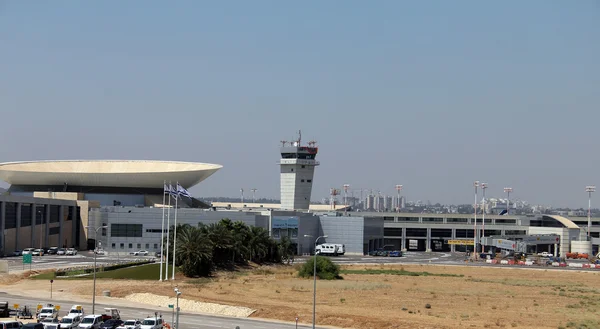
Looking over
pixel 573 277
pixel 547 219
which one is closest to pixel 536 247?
pixel 547 219

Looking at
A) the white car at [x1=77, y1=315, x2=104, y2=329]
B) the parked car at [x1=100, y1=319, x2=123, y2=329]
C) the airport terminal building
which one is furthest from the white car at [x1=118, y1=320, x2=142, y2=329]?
the airport terminal building

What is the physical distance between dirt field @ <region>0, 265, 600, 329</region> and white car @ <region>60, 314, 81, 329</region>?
15.3 metres

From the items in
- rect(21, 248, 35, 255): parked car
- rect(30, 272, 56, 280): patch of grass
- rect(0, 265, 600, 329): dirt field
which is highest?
rect(21, 248, 35, 255): parked car

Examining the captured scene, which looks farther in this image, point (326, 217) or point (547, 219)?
point (547, 219)

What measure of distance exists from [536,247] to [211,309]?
115678 millimetres

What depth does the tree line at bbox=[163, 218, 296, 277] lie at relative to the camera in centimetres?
9712

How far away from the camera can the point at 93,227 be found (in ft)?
470

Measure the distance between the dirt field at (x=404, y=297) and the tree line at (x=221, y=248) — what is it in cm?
291

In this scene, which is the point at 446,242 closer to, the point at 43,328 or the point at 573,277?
the point at 573,277

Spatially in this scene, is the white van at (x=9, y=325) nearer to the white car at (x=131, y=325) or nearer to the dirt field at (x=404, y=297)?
the white car at (x=131, y=325)

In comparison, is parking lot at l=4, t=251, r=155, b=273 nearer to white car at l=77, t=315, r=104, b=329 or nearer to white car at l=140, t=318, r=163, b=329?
white car at l=77, t=315, r=104, b=329

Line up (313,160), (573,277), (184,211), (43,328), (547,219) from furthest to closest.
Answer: (547,219)
(313,160)
(184,211)
(573,277)
(43,328)

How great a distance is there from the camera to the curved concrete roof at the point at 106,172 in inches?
6014

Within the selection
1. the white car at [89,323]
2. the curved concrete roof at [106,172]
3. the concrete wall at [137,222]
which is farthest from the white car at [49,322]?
the curved concrete roof at [106,172]
